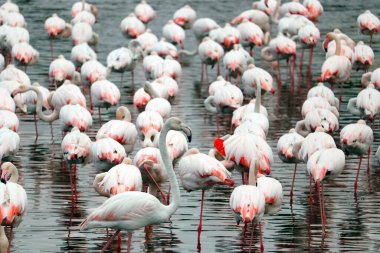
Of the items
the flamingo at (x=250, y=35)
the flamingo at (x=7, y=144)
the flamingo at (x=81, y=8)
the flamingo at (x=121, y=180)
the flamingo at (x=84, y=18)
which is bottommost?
the flamingo at (x=81, y=8)

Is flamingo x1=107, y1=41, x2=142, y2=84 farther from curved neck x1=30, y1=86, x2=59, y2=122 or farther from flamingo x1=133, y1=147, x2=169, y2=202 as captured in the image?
flamingo x1=133, y1=147, x2=169, y2=202

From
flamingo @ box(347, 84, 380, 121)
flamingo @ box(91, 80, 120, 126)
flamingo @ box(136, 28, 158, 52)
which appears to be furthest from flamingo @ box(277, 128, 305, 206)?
flamingo @ box(136, 28, 158, 52)

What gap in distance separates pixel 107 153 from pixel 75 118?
2320mm

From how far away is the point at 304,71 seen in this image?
80.4 ft

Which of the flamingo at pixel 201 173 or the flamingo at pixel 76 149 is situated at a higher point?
the flamingo at pixel 201 173

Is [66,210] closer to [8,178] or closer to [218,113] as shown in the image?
[8,178]

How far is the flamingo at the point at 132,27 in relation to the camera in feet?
86.0

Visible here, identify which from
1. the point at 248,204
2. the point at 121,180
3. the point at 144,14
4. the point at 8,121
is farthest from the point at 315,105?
the point at 144,14

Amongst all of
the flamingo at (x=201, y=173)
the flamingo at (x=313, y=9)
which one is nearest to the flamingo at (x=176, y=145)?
the flamingo at (x=201, y=173)

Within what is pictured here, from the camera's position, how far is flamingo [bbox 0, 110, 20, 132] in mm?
15648

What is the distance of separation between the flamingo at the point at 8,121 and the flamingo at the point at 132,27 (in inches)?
414

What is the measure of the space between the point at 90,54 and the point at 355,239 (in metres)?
10.9

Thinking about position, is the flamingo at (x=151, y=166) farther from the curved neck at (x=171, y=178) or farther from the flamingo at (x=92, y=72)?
the flamingo at (x=92, y=72)

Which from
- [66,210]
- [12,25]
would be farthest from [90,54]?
[66,210]
